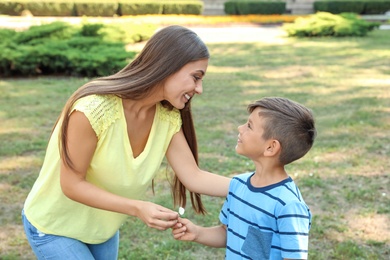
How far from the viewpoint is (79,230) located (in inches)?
99.3

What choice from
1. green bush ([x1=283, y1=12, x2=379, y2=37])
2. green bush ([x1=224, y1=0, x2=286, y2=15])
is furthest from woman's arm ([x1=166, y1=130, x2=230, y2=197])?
green bush ([x1=224, y1=0, x2=286, y2=15])

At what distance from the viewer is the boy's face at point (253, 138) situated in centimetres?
220

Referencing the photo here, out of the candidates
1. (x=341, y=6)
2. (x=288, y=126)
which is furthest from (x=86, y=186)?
(x=341, y=6)

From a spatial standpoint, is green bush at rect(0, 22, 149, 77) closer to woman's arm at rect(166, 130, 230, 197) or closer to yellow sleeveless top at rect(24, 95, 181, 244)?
woman's arm at rect(166, 130, 230, 197)

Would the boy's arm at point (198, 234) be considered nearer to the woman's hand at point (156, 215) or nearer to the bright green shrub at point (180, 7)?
the woman's hand at point (156, 215)

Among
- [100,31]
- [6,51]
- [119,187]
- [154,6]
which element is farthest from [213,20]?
[119,187]

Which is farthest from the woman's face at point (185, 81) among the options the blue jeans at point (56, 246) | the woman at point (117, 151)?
the blue jeans at point (56, 246)

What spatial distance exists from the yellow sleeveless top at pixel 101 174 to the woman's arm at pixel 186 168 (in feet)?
0.31

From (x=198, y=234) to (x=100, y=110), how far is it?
673mm

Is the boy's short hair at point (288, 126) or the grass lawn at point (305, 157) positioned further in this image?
the grass lawn at point (305, 157)

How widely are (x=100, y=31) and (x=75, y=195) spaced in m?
10.9

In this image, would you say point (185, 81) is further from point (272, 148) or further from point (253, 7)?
point (253, 7)

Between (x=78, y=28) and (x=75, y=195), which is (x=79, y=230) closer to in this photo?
(x=75, y=195)

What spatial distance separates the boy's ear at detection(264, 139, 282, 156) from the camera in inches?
85.3
